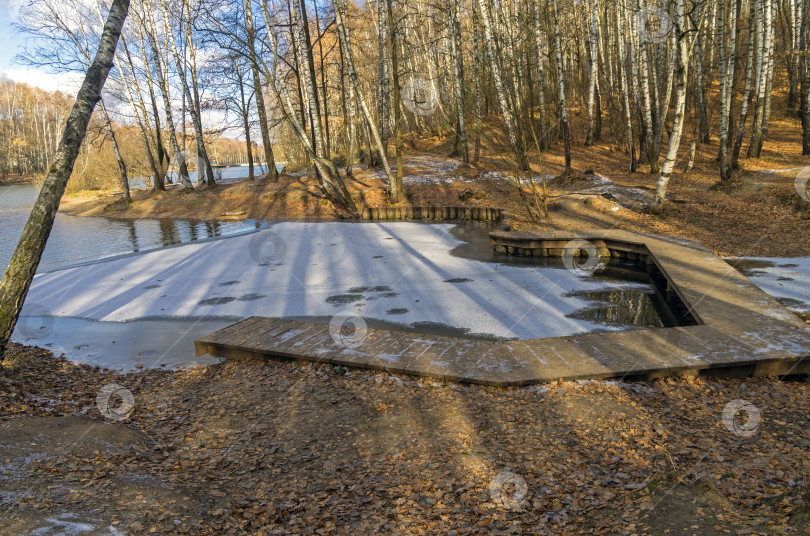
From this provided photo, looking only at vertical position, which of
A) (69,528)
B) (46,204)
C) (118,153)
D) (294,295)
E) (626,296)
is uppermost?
(118,153)

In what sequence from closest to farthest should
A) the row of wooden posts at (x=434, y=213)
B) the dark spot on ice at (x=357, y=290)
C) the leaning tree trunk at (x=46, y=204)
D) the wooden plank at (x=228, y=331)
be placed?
the leaning tree trunk at (x=46, y=204) → the wooden plank at (x=228, y=331) → the dark spot on ice at (x=357, y=290) → the row of wooden posts at (x=434, y=213)

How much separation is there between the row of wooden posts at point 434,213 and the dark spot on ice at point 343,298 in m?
8.03

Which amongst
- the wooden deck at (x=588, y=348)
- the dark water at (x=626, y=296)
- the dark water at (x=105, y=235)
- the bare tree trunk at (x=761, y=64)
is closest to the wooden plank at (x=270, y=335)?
the wooden deck at (x=588, y=348)

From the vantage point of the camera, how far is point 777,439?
345 cm

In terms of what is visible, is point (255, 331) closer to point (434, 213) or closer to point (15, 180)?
point (434, 213)

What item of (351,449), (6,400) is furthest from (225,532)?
(6,400)

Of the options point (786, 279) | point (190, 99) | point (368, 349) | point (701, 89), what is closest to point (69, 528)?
point (368, 349)

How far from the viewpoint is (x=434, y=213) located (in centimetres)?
1591

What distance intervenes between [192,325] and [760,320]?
7.49 meters

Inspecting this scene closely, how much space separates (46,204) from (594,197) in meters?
13.2

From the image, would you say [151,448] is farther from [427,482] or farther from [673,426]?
[673,426]

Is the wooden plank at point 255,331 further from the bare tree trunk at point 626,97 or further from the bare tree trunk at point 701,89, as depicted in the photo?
the bare tree trunk at point 701,89

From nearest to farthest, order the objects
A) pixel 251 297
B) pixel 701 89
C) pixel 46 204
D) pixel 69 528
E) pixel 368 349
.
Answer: pixel 69 528 → pixel 46 204 → pixel 368 349 → pixel 251 297 → pixel 701 89

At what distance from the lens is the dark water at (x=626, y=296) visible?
6633mm
